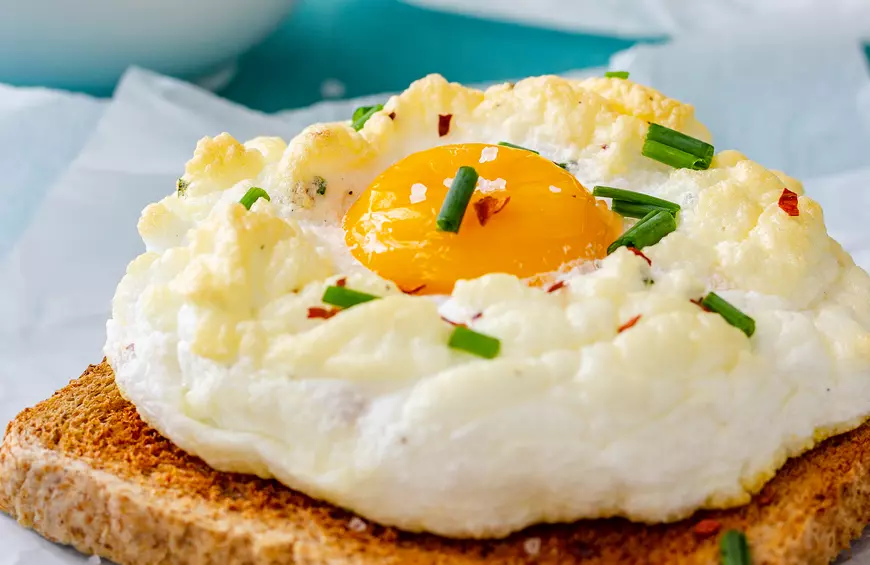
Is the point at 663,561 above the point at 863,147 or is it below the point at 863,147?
below

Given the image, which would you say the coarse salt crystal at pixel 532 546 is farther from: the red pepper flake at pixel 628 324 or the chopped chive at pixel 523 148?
the chopped chive at pixel 523 148

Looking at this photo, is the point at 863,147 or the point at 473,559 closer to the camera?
the point at 473,559

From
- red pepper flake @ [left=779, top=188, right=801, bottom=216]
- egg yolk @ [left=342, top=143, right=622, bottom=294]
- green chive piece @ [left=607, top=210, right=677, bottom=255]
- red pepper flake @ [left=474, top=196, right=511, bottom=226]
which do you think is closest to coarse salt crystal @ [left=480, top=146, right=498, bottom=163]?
egg yolk @ [left=342, top=143, right=622, bottom=294]

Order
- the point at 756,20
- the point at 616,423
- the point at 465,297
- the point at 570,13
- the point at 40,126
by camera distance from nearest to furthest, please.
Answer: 1. the point at 616,423
2. the point at 465,297
3. the point at 40,126
4. the point at 756,20
5. the point at 570,13

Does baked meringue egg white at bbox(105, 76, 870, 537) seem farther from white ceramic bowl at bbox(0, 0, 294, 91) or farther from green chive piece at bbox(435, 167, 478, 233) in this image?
white ceramic bowl at bbox(0, 0, 294, 91)

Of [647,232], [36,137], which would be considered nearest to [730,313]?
[647,232]

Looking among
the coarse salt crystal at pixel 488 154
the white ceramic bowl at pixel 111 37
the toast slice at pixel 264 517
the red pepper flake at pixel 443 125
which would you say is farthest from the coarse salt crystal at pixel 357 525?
the white ceramic bowl at pixel 111 37

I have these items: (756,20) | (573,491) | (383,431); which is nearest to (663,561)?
(573,491)

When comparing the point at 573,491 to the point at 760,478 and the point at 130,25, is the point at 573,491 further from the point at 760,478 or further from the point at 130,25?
the point at 130,25
